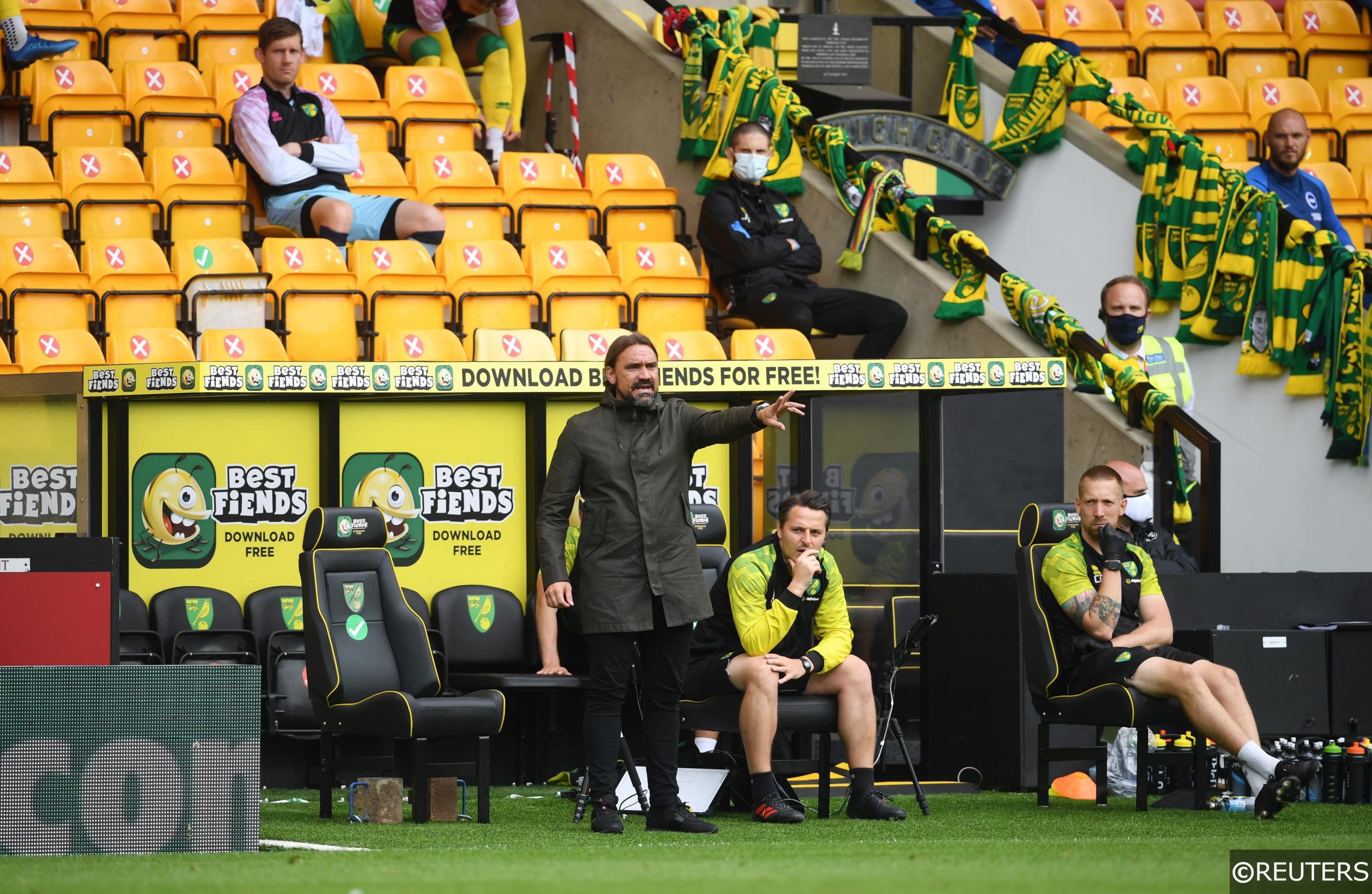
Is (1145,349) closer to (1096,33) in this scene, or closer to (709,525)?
(709,525)

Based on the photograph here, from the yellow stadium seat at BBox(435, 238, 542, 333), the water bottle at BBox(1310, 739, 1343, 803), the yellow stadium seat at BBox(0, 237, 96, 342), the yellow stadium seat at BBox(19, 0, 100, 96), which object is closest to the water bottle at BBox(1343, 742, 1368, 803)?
the water bottle at BBox(1310, 739, 1343, 803)

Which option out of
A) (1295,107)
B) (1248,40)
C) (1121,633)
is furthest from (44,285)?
(1248,40)

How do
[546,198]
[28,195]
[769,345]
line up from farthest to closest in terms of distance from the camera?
[546,198] → [28,195] → [769,345]

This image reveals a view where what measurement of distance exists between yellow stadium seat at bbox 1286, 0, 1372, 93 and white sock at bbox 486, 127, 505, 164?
6661 mm

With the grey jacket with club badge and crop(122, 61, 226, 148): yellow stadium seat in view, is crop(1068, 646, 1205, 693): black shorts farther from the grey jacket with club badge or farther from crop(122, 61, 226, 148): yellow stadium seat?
crop(122, 61, 226, 148): yellow stadium seat

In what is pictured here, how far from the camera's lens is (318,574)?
8.71 m

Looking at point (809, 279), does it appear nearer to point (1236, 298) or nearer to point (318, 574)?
point (1236, 298)

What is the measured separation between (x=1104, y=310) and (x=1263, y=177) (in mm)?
2928

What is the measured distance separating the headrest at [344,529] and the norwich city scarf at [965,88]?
21.9ft

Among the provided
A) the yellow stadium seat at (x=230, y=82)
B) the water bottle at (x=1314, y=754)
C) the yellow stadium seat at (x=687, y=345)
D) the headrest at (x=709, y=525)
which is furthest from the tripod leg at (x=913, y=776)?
the yellow stadium seat at (x=230, y=82)

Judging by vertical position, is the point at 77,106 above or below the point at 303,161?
above

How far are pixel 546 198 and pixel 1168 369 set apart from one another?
4.19 meters

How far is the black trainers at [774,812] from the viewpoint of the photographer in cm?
821

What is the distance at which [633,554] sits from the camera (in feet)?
25.1
